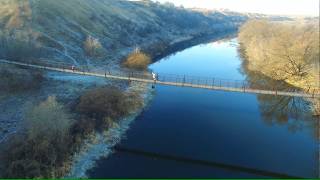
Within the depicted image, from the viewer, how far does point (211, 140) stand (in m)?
30.2

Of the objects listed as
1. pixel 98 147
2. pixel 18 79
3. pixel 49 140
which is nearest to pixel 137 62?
pixel 18 79

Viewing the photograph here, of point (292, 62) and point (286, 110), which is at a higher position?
point (292, 62)

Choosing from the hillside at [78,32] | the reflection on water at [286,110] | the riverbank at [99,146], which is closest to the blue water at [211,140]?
the reflection on water at [286,110]

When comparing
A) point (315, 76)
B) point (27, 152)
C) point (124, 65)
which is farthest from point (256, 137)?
point (124, 65)

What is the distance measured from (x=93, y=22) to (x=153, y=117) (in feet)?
138

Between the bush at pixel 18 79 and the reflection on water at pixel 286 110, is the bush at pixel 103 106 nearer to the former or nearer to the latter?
the bush at pixel 18 79

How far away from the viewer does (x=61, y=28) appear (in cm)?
6269

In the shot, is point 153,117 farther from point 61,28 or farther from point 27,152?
point 61,28

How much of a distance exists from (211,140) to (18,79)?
20.4 m

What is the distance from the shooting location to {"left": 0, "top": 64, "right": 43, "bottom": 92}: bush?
126 ft

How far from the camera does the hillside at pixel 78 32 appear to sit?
166 ft

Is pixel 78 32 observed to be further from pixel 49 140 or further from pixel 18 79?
pixel 49 140

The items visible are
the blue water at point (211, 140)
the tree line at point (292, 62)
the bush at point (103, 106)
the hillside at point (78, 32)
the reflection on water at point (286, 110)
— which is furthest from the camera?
the hillside at point (78, 32)

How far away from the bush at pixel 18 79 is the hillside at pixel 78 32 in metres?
3.55
